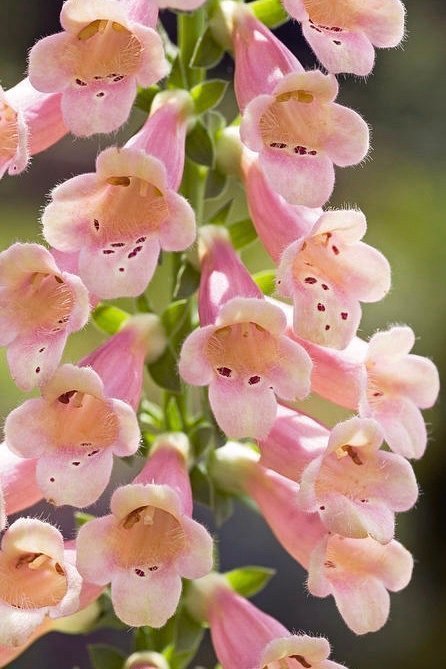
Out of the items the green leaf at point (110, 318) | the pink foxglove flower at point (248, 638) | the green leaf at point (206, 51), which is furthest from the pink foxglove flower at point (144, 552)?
the green leaf at point (206, 51)

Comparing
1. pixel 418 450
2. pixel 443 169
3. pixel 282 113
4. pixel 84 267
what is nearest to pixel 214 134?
pixel 282 113

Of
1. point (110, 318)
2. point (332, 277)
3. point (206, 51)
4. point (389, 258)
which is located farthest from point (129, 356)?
point (389, 258)

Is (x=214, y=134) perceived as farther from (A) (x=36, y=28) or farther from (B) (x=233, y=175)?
(A) (x=36, y=28)

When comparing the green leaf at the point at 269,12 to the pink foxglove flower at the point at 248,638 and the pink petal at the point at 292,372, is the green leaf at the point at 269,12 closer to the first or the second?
the pink petal at the point at 292,372

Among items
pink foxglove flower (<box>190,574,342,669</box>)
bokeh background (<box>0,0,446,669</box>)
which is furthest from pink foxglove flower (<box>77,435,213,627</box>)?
bokeh background (<box>0,0,446,669</box>)

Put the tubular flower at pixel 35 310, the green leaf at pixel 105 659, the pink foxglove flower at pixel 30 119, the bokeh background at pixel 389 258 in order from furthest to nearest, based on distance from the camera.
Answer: the bokeh background at pixel 389 258 < the green leaf at pixel 105 659 < the pink foxglove flower at pixel 30 119 < the tubular flower at pixel 35 310

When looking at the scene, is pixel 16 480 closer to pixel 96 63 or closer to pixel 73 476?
pixel 73 476
